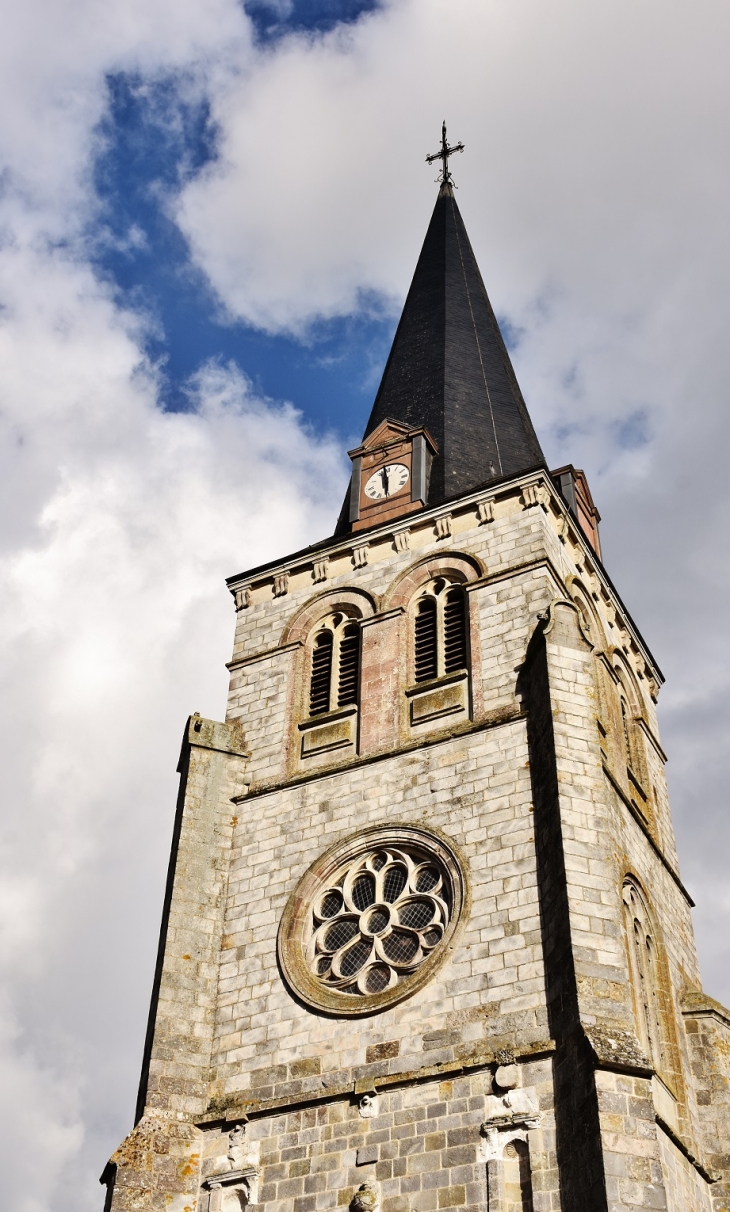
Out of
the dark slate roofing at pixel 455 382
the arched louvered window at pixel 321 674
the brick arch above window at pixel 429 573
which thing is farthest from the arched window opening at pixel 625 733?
the arched louvered window at pixel 321 674

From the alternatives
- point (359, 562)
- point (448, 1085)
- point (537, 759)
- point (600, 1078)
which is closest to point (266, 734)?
point (359, 562)

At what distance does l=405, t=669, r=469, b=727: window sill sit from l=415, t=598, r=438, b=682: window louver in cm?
38

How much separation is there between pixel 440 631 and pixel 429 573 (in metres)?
1.37

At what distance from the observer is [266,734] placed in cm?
2092

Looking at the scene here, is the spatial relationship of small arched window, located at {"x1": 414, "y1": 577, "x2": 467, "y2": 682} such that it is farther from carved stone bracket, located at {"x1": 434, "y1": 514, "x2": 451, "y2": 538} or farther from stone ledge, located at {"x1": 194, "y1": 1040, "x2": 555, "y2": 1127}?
stone ledge, located at {"x1": 194, "y1": 1040, "x2": 555, "y2": 1127}

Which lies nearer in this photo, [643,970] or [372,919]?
[372,919]

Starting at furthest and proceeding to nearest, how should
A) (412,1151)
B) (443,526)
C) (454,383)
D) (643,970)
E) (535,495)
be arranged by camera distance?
(454,383)
(443,526)
(535,495)
(643,970)
(412,1151)

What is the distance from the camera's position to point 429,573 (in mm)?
21656

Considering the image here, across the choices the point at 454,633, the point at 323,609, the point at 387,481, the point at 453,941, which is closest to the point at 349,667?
the point at 323,609

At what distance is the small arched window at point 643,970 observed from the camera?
1703 centimetres

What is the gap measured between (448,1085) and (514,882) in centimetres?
255

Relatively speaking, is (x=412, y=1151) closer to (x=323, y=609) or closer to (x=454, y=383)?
(x=323, y=609)

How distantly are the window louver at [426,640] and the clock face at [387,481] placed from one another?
3.34 meters

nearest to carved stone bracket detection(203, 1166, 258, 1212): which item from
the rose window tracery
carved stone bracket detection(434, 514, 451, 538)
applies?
the rose window tracery
